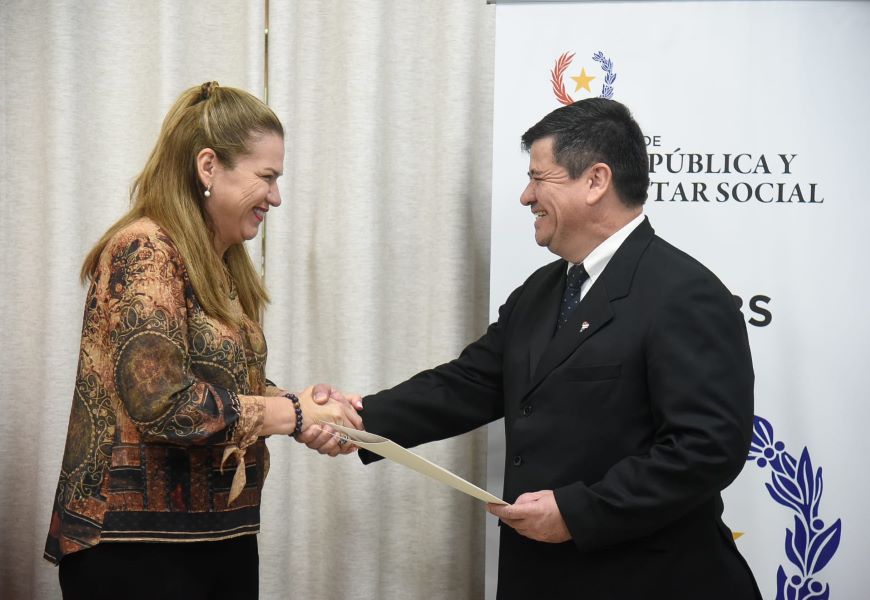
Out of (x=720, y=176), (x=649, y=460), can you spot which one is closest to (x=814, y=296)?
(x=720, y=176)

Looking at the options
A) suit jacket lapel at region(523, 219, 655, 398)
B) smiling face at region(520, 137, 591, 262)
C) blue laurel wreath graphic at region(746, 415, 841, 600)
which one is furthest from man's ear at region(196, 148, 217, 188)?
blue laurel wreath graphic at region(746, 415, 841, 600)

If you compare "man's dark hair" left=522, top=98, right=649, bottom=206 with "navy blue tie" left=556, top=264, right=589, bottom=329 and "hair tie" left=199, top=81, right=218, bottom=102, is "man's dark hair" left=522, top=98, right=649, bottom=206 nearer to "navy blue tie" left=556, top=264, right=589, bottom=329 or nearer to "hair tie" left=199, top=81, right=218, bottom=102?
"navy blue tie" left=556, top=264, right=589, bottom=329

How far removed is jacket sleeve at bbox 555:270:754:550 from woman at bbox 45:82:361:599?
762mm

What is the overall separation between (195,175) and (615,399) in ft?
3.57

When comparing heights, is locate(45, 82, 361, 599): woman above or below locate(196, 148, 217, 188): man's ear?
below

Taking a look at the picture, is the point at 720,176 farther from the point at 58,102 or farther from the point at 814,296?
the point at 58,102

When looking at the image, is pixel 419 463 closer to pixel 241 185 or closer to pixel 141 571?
pixel 141 571

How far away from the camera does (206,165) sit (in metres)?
Result: 2.02

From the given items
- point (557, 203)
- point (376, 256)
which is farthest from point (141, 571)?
point (376, 256)

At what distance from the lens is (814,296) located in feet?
8.14

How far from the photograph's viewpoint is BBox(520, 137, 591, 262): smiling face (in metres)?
2.10

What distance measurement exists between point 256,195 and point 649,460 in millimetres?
1082

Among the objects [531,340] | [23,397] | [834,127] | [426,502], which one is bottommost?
[426,502]

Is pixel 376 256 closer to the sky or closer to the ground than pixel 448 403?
closer to the sky
